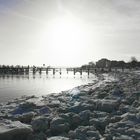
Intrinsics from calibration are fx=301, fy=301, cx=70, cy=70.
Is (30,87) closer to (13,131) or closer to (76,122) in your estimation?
(76,122)

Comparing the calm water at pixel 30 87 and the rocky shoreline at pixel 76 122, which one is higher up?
the rocky shoreline at pixel 76 122

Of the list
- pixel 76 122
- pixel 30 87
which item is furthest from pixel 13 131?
pixel 30 87

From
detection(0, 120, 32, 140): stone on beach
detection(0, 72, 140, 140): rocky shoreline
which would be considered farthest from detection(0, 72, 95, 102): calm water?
detection(0, 120, 32, 140): stone on beach

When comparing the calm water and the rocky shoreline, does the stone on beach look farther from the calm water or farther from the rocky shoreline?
the calm water

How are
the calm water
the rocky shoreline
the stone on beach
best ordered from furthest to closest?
the calm water → the rocky shoreline → the stone on beach

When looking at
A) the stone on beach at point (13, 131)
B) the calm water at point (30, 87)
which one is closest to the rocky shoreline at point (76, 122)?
the stone on beach at point (13, 131)

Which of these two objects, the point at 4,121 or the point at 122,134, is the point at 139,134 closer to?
the point at 122,134

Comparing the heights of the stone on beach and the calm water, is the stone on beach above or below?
above

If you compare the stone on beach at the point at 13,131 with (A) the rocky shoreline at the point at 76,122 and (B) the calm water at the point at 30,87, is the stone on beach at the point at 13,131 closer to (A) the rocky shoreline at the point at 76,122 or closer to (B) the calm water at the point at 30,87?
(A) the rocky shoreline at the point at 76,122

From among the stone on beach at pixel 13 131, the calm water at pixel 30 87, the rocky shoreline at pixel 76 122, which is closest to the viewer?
the stone on beach at pixel 13 131

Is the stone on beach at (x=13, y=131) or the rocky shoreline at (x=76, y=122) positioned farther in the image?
the rocky shoreline at (x=76, y=122)

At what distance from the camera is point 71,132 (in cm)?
1031

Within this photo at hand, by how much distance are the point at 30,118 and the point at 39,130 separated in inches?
53.9

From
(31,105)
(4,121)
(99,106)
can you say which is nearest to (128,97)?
(99,106)
